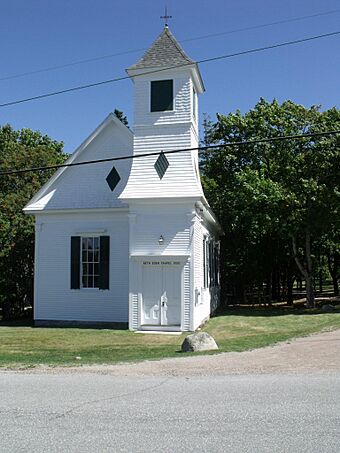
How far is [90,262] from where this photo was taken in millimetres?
20594

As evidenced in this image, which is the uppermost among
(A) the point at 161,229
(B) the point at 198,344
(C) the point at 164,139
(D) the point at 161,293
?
(C) the point at 164,139

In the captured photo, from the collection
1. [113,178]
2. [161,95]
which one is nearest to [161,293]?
[113,178]

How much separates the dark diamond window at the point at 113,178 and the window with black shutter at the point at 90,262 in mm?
2031

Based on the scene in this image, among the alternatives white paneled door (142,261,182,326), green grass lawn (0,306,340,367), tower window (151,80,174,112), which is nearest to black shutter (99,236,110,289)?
green grass lawn (0,306,340,367)

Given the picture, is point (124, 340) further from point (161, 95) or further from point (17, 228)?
point (17, 228)

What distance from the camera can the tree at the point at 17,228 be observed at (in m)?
24.0

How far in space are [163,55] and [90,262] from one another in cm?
820

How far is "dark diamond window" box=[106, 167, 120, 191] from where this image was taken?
20609 mm

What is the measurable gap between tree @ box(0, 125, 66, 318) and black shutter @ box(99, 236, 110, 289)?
5768 mm

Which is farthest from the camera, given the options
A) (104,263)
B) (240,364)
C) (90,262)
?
(90,262)

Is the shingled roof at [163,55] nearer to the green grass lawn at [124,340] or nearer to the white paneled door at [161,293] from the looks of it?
the white paneled door at [161,293]

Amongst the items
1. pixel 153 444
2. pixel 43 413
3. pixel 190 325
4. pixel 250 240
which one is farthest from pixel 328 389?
pixel 250 240

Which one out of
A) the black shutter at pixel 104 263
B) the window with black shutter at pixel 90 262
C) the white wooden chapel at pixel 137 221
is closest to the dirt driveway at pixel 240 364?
the white wooden chapel at pixel 137 221

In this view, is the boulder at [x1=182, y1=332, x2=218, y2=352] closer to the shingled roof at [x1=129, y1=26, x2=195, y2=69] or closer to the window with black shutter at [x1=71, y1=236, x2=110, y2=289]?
the window with black shutter at [x1=71, y1=236, x2=110, y2=289]
